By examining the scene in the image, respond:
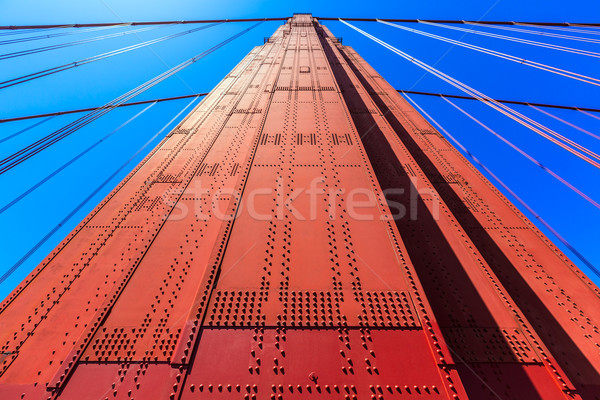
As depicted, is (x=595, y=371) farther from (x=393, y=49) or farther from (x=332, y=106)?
(x=393, y=49)

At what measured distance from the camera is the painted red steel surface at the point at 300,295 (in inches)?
117

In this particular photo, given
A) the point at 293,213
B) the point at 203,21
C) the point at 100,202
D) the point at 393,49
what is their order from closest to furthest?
the point at 293,213 < the point at 100,202 < the point at 393,49 < the point at 203,21

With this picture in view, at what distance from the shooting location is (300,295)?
3648 millimetres

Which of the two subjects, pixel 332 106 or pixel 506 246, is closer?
pixel 506 246

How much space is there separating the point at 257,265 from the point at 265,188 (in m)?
2.00

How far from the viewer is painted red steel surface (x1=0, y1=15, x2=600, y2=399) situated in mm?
2977

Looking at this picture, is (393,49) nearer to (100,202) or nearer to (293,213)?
(293,213)

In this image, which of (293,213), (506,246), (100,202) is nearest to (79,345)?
(293,213)

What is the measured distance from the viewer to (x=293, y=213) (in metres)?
4.87

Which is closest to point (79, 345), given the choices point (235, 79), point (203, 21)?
point (235, 79)

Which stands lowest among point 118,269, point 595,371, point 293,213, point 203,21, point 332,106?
point 595,371

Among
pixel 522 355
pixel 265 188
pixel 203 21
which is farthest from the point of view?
pixel 203 21

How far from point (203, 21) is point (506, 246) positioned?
2487 cm

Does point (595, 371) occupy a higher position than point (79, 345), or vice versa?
point (79, 345)
